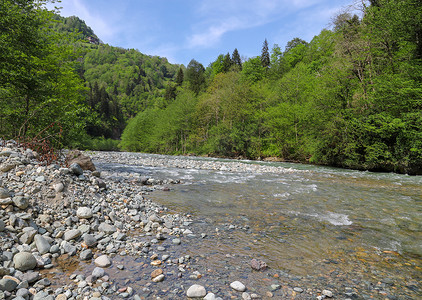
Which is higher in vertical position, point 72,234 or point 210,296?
point 72,234

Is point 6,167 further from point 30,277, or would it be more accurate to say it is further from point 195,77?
point 195,77

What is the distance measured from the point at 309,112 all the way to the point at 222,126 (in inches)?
671

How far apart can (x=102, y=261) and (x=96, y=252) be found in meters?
0.46

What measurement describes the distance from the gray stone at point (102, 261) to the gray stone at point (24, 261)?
80cm

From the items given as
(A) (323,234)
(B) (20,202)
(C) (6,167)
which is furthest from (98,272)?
(A) (323,234)

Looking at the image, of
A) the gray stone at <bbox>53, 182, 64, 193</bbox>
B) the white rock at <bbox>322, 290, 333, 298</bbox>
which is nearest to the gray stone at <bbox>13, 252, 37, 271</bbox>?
the gray stone at <bbox>53, 182, 64, 193</bbox>

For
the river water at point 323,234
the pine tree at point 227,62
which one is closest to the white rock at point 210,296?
the river water at point 323,234

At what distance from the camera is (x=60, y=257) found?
332 cm

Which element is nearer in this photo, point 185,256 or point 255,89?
point 185,256

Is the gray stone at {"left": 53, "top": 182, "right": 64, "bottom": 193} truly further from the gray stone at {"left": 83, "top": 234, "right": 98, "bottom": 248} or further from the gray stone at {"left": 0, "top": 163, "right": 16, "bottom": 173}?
the gray stone at {"left": 83, "top": 234, "right": 98, "bottom": 248}

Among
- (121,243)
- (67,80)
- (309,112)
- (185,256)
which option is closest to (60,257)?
(121,243)

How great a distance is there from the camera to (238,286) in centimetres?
279

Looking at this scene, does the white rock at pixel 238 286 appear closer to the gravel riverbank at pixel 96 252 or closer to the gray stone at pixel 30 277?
the gravel riverbank at pixel 96 252

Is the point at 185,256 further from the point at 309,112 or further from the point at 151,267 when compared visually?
the point at 309,112
